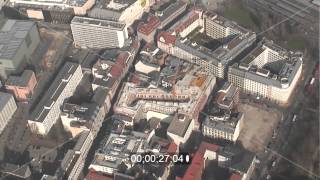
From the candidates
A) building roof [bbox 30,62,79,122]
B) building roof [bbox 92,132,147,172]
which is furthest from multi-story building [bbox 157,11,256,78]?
building roof [bbox 92,132,147,172]

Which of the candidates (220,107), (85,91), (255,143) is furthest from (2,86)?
(255,143)

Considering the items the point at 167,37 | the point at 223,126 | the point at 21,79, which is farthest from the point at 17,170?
the point at 167,37

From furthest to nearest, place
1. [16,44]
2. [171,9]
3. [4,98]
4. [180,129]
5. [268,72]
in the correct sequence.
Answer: [171,9], [16,44], [268,72], [4,98], [180,129]

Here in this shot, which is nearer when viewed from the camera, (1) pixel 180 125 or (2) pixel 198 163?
(2) pixel 198 163

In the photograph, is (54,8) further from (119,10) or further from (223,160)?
(223,160)

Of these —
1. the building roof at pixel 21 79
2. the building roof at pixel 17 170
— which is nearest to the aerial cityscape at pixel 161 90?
the building roof at pixel 17 170

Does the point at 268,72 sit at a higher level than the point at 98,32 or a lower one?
lower
